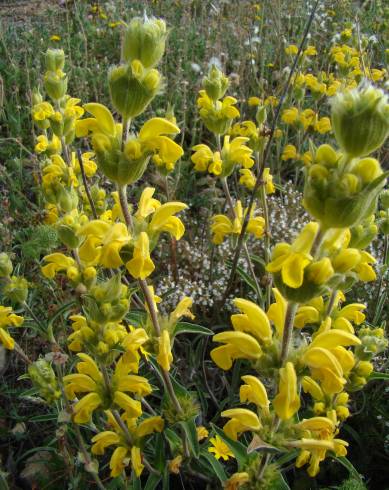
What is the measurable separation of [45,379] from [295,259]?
104cm

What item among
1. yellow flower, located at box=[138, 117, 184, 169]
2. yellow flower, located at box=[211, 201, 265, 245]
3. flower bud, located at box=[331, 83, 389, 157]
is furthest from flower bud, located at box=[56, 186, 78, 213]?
flower bud, located at box=[331, 83, 389, 157]

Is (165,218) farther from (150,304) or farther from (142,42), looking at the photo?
(142,42)

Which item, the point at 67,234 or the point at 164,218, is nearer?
the point at 164,218

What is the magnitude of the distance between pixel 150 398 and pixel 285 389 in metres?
1.45

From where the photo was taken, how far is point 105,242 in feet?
3.75

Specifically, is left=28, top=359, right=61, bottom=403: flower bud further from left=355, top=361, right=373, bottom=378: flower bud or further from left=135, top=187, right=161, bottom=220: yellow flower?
left=355, top=361, right=373, bottom=378: flower bud

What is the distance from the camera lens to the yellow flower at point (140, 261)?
3.75ft

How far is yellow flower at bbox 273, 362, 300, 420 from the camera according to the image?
1057 millimetres

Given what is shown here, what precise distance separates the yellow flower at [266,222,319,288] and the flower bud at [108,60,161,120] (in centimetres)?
48

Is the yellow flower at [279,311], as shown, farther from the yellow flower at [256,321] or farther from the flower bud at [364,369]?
the flower bud at [364,369]

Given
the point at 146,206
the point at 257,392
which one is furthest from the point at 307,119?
the point at 257,392

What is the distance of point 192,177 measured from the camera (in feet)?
12.1

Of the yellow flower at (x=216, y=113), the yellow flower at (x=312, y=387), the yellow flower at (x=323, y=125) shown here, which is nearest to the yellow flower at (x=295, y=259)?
the yellow flower at (x=312, y=387)

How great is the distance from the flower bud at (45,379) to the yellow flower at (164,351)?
47 cm
